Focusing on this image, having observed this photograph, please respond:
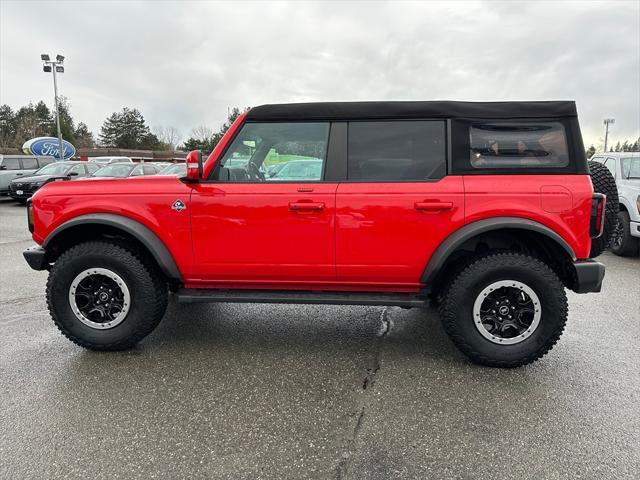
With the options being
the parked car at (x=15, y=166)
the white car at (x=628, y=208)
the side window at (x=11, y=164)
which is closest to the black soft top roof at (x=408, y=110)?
the white car at (x=628, y=208)

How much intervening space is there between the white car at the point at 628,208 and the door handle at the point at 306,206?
5.81 metres

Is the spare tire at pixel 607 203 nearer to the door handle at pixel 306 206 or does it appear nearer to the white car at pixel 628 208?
the door handle at pixel 306 206

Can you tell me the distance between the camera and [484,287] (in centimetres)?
306

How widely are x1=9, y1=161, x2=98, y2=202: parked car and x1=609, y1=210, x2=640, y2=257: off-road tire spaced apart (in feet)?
47.7

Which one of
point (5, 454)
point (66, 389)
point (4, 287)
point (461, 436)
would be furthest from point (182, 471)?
point (4, 287)

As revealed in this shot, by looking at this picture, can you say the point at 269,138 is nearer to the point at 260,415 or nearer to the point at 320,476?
the point at 260,415

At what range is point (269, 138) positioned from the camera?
3.36 metres

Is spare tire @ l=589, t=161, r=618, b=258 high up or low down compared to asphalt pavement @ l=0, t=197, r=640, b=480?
up

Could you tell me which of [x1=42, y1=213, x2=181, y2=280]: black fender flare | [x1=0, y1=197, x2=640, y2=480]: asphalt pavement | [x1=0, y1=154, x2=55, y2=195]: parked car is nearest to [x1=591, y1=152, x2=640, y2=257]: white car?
[x1=0, y1=197, x2=640, y2=480]: asphalt pavement

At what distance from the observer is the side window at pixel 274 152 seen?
3.27m

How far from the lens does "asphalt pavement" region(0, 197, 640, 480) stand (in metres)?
2.17

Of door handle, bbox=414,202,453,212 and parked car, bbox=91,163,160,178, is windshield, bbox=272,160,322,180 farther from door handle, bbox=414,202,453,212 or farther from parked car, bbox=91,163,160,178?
parked car, bbox=91,163,160,178

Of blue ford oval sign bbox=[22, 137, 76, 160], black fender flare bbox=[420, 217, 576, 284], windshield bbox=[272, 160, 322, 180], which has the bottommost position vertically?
black fender flare bbox=[420, 217, 576, 284]

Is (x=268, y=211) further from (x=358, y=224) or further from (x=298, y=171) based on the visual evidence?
(x=358, y=224)
